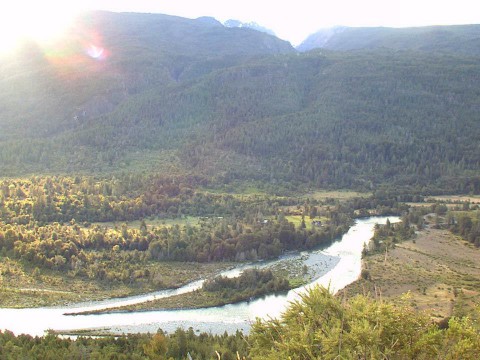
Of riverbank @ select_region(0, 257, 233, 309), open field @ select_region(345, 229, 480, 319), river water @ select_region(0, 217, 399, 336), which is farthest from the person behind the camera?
riverbank @ select_region(0, 257, 233, 309)

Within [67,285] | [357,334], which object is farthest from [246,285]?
[357,334]

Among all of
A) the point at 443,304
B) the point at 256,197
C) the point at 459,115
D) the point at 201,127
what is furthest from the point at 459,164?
the point at 443,304

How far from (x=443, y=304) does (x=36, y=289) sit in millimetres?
50814

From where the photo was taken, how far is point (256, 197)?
130 m

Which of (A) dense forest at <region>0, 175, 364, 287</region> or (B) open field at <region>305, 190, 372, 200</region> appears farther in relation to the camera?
(B) open field at <region>305, 190, 372, 200</region>

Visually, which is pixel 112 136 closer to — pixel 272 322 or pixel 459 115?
pixel 459 115

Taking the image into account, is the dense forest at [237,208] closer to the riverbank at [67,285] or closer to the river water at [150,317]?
the riverbank at [67,285]

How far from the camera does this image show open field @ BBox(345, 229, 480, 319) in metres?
66.3

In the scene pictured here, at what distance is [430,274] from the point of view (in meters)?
Answer: 78.2

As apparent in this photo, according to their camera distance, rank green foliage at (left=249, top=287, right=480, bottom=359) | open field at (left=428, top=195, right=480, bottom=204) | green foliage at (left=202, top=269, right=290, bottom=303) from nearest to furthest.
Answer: green foliage at (left=249, top=287, right=480, bottom=359) < green foliage at (left=202, top=269, right=290, bottom=303) < open field at (left=428, top=195, right=480, bottom=204)

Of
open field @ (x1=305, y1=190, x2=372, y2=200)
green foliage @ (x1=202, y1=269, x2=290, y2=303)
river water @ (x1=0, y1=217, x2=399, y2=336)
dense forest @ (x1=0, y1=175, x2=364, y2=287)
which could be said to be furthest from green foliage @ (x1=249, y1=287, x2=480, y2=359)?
open field @ (x1=305, y1=190, x2=372, y2=200)

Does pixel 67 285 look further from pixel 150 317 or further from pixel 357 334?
pixel 357 334

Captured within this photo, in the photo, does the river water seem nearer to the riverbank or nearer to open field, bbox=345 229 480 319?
the riverbank

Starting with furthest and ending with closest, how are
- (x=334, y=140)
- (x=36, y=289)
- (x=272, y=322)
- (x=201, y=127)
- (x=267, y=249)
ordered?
(x=201, y=127)
(x=334, y=140)
(x=267, y=249)
(x=36, y=289)
(x=272, y=322)
